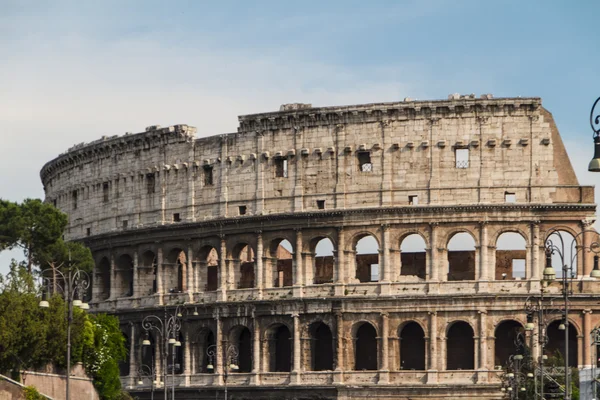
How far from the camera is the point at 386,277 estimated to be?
278ft

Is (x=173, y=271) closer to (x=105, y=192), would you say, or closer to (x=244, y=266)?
(x=244, y=266)

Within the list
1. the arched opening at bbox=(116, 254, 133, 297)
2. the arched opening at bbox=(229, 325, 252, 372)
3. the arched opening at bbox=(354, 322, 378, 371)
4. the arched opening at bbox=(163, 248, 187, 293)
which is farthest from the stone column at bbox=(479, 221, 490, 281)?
the arched opening at bbox=(116, 254, 133, 297)

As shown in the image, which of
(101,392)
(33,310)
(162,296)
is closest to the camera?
(33,310)

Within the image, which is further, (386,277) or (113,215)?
(113,215)

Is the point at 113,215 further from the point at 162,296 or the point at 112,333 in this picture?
the point at 112,333

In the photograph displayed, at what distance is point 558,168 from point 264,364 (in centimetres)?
1900

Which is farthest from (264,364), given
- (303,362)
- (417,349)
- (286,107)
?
(286,107)

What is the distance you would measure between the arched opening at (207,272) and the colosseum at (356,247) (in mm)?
127

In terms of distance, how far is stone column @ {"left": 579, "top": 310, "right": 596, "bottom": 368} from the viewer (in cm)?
8056

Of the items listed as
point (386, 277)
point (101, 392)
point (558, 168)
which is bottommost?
point (101, 392)

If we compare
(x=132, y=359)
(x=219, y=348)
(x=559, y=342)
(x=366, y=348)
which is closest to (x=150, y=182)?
(x=132, y=359)

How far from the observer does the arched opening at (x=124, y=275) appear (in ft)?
316

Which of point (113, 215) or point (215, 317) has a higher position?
point (113, 215)

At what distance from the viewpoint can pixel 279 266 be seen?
9262 cm
